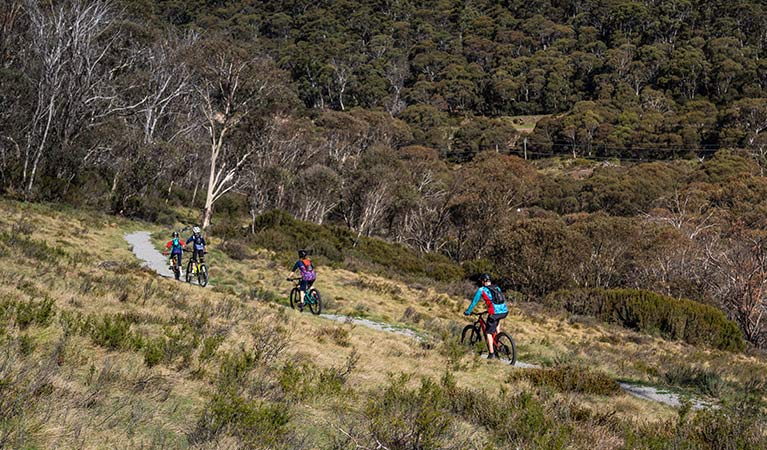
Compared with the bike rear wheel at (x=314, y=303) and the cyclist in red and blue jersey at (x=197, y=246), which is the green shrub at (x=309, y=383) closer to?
the bike rear wheel at (x=314, y=303)

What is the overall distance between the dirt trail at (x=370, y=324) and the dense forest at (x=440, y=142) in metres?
7.12

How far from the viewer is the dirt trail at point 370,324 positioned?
957 cm

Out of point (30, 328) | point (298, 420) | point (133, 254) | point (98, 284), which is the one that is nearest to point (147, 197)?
point (133, 254)

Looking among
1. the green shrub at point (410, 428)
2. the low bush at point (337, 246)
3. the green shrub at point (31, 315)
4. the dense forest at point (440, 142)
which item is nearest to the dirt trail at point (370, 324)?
the green shrub at point (410, 428)

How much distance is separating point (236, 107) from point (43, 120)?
1086 centimetres

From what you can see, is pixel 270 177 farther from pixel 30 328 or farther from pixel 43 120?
pixel 30 328

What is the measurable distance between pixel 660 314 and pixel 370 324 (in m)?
14.7

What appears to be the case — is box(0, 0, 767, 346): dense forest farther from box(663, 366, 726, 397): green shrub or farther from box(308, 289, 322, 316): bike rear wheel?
box(308, 289, 322, 316): bike rear wheel

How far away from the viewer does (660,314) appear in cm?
2288

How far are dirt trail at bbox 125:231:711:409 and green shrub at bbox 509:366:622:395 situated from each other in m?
0.79

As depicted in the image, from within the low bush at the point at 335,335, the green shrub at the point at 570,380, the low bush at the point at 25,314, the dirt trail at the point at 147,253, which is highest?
the low bush at the point at 25,314

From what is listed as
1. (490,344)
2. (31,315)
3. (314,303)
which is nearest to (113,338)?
(31,315)

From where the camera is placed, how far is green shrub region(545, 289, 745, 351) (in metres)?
21.7

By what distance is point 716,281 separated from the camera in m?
29.2
